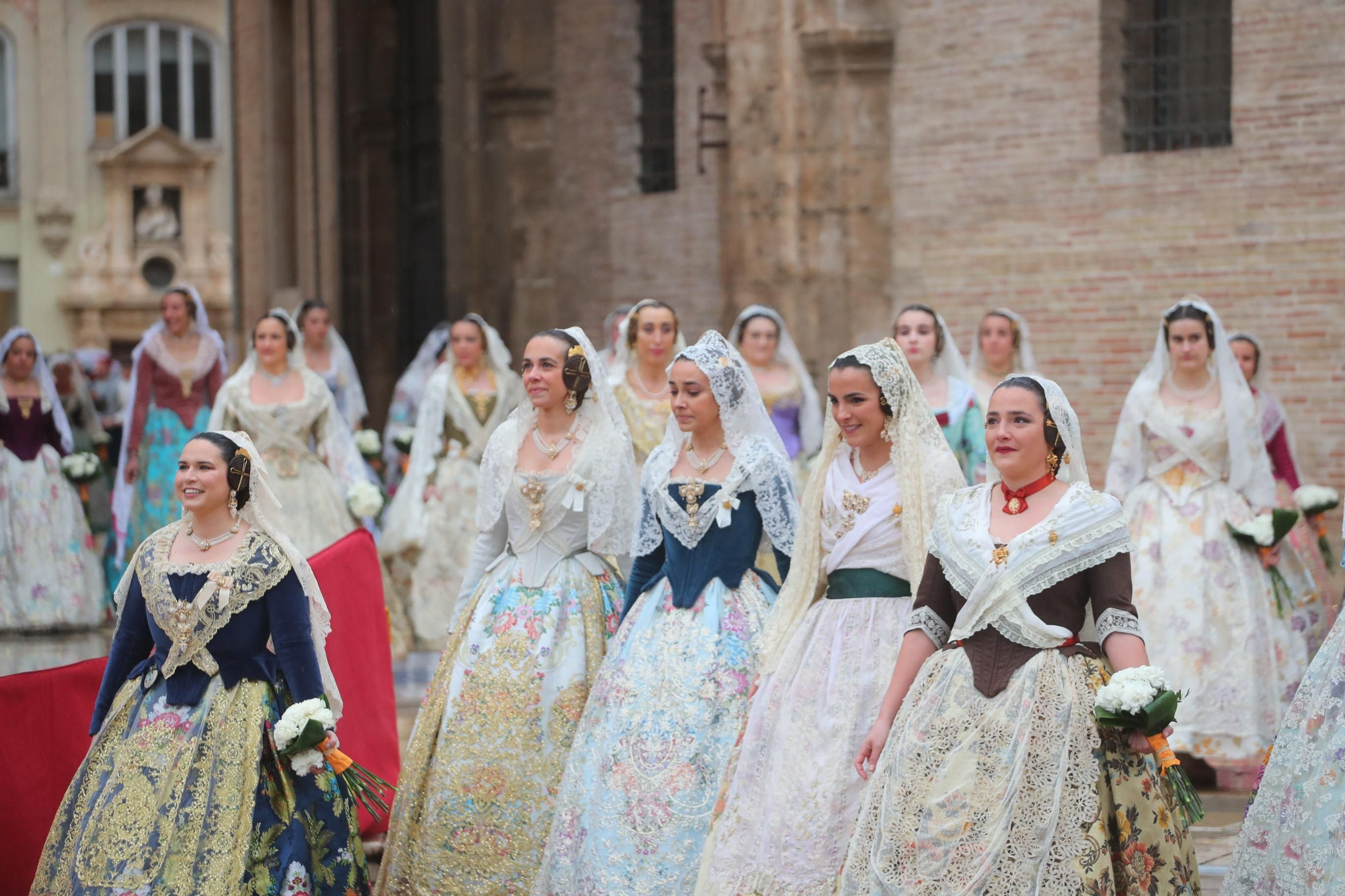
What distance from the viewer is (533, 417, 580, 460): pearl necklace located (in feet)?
21.4

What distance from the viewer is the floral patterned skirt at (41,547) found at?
42.1 ft

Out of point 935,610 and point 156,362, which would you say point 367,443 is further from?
point 935,610

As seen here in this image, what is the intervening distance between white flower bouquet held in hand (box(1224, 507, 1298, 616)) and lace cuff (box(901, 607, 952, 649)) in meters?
3.77

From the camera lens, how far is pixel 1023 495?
4812 millimetres

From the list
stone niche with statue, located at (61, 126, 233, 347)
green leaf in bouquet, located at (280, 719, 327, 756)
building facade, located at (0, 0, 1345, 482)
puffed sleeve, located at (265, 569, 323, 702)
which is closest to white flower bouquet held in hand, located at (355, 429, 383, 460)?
building facade, located at (0, 0, 1345, 482)

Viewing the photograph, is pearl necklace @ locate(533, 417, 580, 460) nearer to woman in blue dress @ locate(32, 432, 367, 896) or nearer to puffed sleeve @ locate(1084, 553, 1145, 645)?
woman in blue dress @ locate(32, 432, 367, 896)

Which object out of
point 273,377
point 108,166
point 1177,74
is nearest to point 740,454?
point 273,377

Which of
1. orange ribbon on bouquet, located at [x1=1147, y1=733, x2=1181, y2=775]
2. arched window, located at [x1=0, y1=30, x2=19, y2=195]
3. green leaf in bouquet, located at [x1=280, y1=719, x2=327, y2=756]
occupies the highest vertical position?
arched window, located at [x1=0, y1=30, x2=19, y2=195]

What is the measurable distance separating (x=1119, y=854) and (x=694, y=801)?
151cm

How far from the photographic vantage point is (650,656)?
5.79 metres

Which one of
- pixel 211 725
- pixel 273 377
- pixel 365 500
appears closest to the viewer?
pixel 211 725

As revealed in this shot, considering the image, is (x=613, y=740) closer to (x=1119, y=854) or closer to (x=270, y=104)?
(x=1119, y=854)

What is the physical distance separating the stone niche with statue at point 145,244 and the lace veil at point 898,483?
97.7 feet

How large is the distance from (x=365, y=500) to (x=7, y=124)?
27848mm
